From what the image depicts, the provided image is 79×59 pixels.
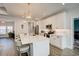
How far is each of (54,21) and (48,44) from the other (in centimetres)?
96

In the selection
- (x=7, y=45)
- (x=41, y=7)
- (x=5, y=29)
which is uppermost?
(x=41, y=7)

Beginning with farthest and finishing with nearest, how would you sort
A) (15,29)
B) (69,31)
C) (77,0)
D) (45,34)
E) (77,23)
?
(69,31)
(77,23)
(45,34)
(15,29)
(77,0)

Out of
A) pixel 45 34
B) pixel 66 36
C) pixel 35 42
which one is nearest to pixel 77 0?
pixel 35 42

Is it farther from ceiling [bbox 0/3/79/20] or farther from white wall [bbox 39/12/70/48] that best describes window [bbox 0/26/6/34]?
white wall [bbox 39/12/70/48]

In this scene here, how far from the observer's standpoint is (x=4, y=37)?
337cm

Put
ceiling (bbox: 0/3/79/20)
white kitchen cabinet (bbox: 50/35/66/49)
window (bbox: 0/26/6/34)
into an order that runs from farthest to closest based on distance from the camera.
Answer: white kitchen cabinet (bbox: 50/35/66/49) < window (bbox: 0/26/6/34) < ceiling (bbox: 0/3/79/20)

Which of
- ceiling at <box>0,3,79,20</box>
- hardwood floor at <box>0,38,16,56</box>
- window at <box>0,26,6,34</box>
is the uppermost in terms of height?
ceiling at <box>0,3,79,20</box>

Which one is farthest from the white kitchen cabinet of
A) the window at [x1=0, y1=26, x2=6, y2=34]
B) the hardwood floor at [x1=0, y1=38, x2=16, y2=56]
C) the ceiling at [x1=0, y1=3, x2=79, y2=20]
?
the window at [x1=0, y1=26, x2=6, y2=34]

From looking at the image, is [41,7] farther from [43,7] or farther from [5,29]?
[5,29]

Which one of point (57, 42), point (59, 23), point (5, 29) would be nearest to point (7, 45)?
point (5, 29)

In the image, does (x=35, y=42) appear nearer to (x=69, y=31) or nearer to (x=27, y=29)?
(x=27, y=29)

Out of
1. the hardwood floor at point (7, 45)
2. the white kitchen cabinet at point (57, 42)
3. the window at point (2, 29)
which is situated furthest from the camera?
the white kitchen cabinet at point (57, 42)

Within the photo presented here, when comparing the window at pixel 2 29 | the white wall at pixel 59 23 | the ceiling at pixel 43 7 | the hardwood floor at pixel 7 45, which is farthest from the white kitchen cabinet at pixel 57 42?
the window at pixel 2 29

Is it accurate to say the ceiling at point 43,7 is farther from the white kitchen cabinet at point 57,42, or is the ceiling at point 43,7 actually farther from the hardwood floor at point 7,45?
the hardwood floor at point 7,45
